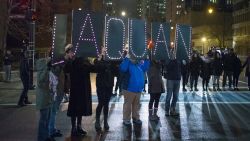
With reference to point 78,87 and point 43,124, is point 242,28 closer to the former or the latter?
point 78,87

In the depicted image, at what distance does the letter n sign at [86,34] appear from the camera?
927 cm

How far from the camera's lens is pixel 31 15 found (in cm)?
2069

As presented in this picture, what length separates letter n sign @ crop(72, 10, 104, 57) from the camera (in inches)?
365

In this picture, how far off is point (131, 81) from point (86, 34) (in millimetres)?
1889

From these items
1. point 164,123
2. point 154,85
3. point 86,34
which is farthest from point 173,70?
point 86,34

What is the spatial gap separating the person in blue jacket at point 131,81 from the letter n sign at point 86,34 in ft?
3.89

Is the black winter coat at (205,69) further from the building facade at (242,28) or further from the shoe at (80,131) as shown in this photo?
the building facade at (242,28)

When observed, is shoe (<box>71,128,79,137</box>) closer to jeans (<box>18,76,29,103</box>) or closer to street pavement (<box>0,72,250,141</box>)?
street pavement (<box>0,72,250,141</box>)

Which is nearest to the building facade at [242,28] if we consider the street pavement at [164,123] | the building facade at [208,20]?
the building facade at [208,20]

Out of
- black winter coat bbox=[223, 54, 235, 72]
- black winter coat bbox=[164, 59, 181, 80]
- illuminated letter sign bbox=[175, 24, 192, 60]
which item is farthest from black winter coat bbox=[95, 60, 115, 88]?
black winter coat bbox=[223, 54, 235, 72]

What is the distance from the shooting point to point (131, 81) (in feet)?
35.0

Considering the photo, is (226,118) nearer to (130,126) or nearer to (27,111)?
(130,126)

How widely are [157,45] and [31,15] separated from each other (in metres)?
11.0

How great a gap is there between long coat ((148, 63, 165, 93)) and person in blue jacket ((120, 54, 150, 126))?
64cm
